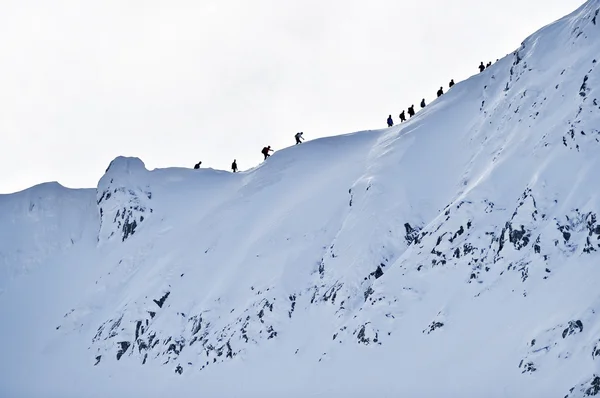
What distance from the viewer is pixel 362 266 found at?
59219mm

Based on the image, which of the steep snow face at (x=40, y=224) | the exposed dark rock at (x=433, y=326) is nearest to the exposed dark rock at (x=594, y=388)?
the exposed dark rock at (x=433, y=326)

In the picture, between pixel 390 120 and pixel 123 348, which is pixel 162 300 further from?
pixel 390 120

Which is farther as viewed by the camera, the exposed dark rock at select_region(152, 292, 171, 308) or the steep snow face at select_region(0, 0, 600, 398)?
the exposed dark rock at select_region(152, 292, 171, 308)

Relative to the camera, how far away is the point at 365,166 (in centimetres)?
7019

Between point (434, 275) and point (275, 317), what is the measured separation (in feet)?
39.4

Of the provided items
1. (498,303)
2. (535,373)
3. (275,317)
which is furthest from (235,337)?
(535,373)

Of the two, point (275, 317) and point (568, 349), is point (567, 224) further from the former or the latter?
point (275, 317)

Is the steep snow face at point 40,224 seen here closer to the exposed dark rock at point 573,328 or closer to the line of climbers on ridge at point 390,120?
the line of climbers on ridge at point 390,120

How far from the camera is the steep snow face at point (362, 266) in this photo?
48406 millimetres

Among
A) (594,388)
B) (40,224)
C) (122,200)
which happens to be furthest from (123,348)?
(594,388)

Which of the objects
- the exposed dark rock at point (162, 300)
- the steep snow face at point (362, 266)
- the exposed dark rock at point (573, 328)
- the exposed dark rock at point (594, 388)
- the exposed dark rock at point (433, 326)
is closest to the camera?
the exposed dark rock at point (594, 388)

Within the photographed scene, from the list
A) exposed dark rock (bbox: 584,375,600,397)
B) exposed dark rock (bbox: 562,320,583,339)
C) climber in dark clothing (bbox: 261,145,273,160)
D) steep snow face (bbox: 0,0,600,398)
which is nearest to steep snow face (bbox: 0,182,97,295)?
steep snow face (bbox: 0,0,600,398)

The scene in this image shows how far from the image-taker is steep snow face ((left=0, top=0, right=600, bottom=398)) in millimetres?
48406

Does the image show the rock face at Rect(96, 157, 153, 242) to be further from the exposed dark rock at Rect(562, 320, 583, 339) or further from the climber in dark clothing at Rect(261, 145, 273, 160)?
the exposed dark rock at Rect(562, 320, 583, 339)
